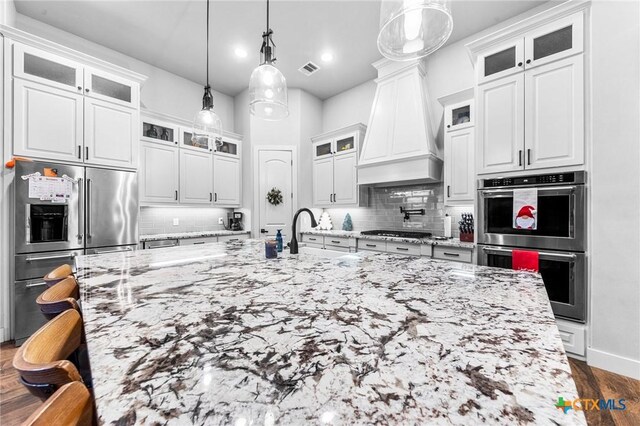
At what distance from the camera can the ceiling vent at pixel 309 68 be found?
394 cm

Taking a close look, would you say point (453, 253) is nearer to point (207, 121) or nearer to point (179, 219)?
point (207, 121)

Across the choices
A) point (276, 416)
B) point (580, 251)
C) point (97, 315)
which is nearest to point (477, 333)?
point (276, 416)

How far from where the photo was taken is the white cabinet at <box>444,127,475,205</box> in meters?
2.94

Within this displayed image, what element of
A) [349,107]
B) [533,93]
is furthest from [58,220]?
[533,93]

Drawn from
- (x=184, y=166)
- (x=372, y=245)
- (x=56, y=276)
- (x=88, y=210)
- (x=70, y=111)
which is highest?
(x=70, y=111)

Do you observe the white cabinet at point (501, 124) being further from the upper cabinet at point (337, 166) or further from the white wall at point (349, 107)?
the white wall at point (349, 107)

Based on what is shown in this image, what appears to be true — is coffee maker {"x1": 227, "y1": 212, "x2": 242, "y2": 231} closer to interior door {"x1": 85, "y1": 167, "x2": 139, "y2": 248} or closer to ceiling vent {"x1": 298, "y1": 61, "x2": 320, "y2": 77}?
interior door {"x1": 85, "y1": 167, "x2": 139, "y2": 248}

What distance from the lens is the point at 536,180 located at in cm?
226

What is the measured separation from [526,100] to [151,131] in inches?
174

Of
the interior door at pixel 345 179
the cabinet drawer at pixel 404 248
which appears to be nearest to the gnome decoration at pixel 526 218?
the cabinet drawer at pixel 404 248

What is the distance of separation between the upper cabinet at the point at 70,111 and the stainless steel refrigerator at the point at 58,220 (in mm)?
189

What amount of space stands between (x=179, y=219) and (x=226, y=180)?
981 millimetres

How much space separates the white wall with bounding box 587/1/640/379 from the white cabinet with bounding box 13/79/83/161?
4.72 metres

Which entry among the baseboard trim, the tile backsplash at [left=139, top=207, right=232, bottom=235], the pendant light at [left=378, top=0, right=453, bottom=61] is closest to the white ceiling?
the pendant light at [left=378, top=0, right=453, bottom=61]
